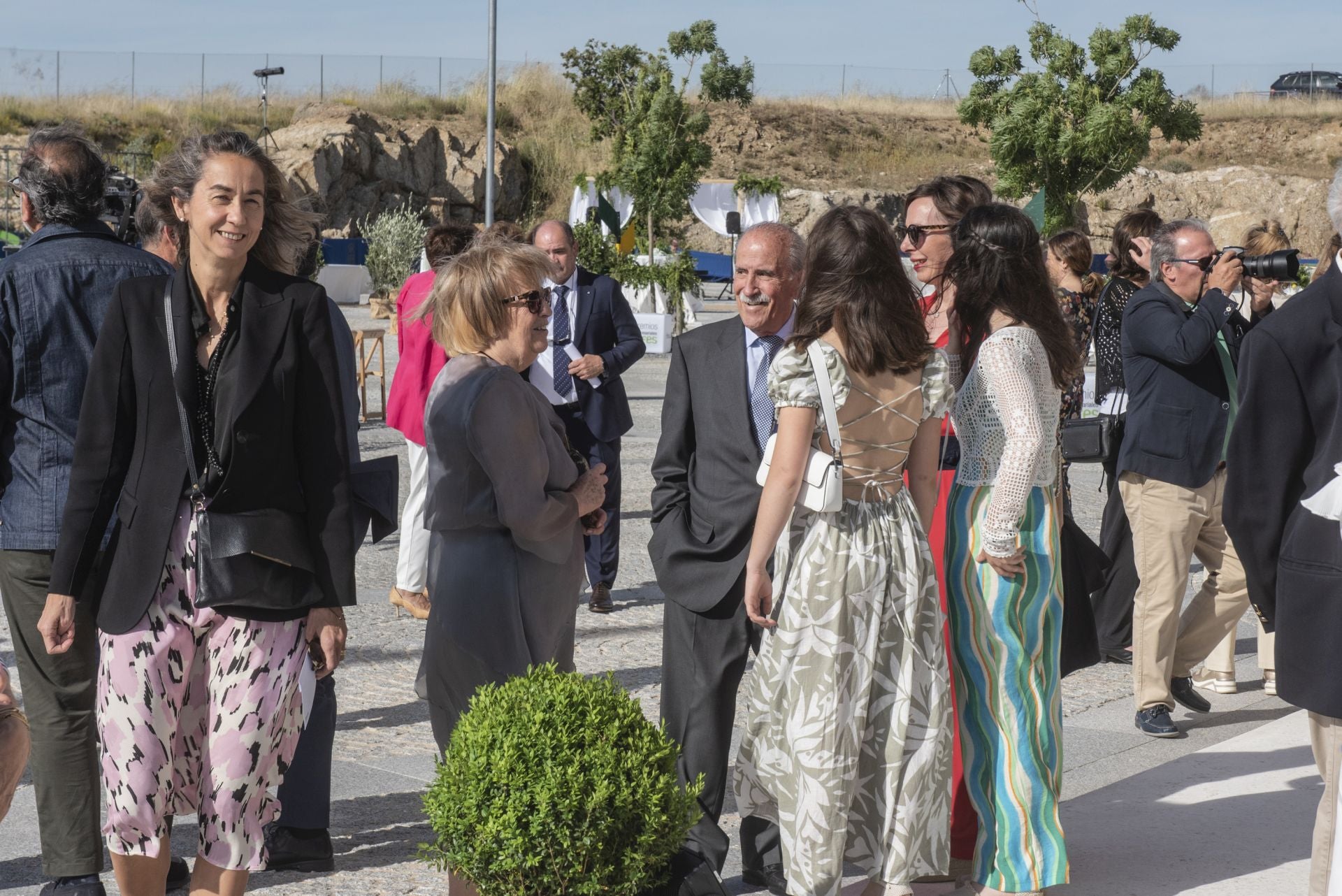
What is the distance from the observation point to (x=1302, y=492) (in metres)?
3.03

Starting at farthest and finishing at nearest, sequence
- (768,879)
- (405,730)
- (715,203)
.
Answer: (715,203) → (405,730) → (768,879)

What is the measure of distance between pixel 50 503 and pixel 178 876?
1135 millimetres

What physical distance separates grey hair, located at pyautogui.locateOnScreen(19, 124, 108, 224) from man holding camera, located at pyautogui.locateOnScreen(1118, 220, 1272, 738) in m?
3.94

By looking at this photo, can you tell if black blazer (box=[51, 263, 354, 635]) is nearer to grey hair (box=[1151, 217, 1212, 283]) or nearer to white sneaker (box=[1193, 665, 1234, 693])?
grey hair (box=[1151, 217, 1212, 283])

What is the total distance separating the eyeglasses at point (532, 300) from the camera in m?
3.75

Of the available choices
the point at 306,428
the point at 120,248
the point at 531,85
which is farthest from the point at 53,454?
the point at 531,85

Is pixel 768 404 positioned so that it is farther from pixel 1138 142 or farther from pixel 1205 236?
pixel 1138 142

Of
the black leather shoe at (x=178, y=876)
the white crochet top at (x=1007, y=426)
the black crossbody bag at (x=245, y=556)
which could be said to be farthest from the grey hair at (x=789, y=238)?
the black leather shoe at (x=178, y=876)

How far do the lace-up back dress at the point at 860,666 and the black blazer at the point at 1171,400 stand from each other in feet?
7.44

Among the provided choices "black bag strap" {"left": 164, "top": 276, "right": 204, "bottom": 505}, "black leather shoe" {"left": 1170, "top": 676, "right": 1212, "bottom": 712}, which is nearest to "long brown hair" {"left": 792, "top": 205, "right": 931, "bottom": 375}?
"black bag strap" {"left": 164, "top": 276, "right": 204, "bottom": 505}

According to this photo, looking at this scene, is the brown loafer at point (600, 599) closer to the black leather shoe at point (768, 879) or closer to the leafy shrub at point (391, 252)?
the black leather shoe at point (768, 879)

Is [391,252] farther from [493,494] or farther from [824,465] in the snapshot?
[824,465]

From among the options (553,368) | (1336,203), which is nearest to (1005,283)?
(1336,203)

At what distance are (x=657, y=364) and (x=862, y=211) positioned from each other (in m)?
17.3
